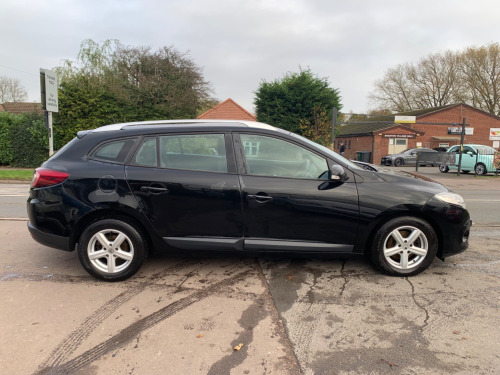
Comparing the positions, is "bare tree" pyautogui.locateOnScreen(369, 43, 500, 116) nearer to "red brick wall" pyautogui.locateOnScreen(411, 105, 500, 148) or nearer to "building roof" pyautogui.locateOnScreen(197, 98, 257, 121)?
"red brick wall" pyautogui.locateOnScreen(411, 105, 500, 148)

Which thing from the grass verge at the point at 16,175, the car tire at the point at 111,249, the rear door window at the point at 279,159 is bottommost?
the car tire at the point at 111,249

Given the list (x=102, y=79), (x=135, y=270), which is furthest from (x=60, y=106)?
(x=135, y=270)

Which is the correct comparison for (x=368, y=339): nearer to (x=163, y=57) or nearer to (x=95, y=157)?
(x=95, y=157)

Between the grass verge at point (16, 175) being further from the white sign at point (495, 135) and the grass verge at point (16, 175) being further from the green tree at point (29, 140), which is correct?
the white sign at point (495, 135)

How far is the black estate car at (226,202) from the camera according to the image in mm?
3553

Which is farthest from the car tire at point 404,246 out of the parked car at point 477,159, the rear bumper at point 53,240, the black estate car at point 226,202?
the parked car at point 477,159

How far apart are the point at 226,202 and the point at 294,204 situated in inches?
27.2

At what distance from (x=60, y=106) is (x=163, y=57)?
5.84 m

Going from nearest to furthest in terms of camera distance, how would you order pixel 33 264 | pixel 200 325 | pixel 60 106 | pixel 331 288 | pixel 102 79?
pixel 200 325 < pixel 331 288 < pixel 33 264 < pixel 60 106 < pixel 102 79

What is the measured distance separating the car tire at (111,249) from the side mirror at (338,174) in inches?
81.9

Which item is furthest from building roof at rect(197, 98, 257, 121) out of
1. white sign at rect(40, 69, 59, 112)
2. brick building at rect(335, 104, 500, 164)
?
brick building at rect(335, 104, 500, 164)

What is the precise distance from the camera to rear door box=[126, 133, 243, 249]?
355cm

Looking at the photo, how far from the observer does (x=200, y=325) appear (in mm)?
2867

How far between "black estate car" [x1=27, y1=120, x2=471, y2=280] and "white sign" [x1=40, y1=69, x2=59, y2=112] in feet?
38.3
